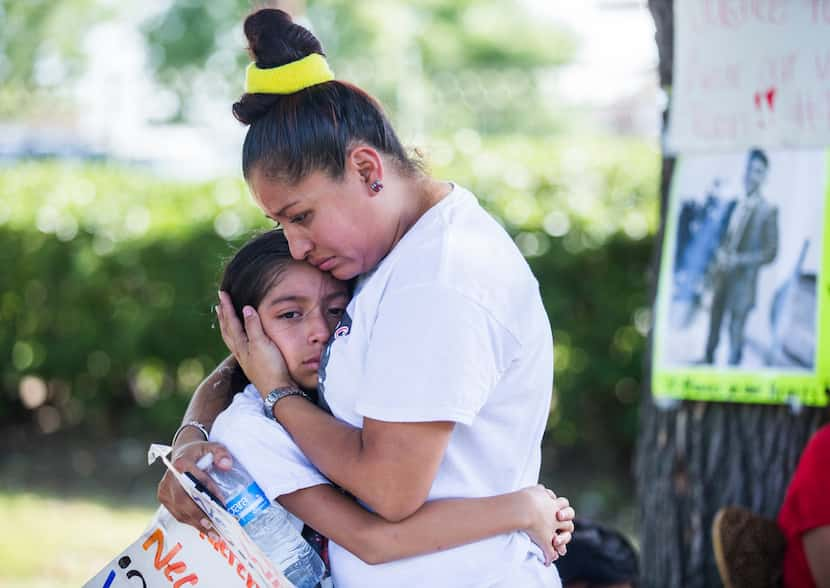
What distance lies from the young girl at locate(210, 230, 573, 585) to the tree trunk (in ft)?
5.50

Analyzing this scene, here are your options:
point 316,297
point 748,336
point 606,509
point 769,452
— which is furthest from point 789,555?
point 606,509

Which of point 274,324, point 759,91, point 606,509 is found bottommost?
point 606,509

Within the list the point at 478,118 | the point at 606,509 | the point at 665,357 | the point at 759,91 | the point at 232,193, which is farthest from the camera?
the point at 478,118

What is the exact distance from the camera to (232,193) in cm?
709

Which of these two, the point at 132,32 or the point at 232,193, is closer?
the point at 232,193

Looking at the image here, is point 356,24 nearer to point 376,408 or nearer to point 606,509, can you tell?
point 606,509

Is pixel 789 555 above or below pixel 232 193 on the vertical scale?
below

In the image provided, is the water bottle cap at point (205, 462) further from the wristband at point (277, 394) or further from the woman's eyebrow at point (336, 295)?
the woman's eyebrow at point (336, 295)

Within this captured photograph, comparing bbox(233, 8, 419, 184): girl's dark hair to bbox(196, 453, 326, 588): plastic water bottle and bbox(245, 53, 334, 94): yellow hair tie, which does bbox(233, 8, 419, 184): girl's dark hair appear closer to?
bbox(245, 53, 334, 94): yellow hair tie

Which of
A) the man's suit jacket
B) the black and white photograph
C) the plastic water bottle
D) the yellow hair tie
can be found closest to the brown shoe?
the black and white photograph

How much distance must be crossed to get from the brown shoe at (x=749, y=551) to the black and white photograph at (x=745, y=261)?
576 mm

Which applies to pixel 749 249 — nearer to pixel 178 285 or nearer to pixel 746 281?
pixel 746 281

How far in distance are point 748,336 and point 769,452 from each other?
0.38 metres

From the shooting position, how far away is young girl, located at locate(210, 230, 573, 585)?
194 cm
